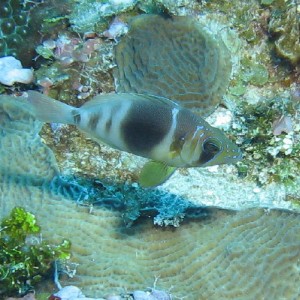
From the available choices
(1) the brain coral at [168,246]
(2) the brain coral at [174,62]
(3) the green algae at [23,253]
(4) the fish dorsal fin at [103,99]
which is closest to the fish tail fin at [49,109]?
(4) the fish dorsal fin at [103,99]

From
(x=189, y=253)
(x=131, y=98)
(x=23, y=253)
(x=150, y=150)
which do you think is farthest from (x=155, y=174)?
(x=23, y=253)

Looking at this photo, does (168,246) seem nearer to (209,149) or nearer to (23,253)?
(23,253)

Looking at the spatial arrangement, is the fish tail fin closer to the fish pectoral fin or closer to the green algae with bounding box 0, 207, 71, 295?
the fish pectoral fin

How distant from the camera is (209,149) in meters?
2.56

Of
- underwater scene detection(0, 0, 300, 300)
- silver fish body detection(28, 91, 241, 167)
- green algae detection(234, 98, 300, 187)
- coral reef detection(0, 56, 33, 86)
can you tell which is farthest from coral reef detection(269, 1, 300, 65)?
coral reef detection(0, 56, 33, 86)

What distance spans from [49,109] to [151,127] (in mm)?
690

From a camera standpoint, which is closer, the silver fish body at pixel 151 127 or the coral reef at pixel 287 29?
the silver fish body at pixel 151 127

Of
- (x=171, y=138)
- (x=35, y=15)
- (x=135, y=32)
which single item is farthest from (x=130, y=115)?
(x=35, y=15)

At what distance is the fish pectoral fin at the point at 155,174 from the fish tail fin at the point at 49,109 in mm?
605

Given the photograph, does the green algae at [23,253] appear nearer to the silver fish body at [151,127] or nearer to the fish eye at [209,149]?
the silver fish body at [151,127]

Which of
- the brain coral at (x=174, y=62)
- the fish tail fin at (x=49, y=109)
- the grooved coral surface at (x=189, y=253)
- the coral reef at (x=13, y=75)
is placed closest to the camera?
the fish tail fin at (x=49, y=109)

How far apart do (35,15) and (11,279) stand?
11.5 feet

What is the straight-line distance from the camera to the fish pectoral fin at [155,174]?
9.04ft

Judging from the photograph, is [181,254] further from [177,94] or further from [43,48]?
[43,48]
